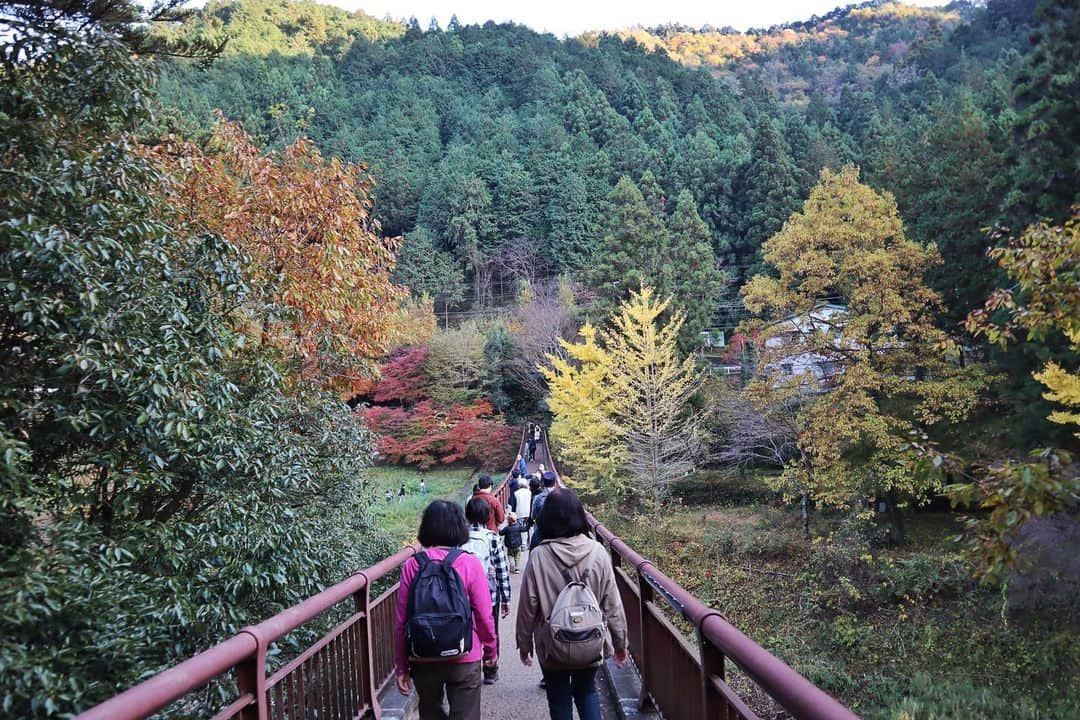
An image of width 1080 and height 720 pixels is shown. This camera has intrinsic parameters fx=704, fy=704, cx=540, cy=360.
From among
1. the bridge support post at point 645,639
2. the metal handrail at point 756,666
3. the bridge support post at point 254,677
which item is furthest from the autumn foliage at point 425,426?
the metal handrail at point 756,666

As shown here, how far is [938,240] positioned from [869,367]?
8.40 meters

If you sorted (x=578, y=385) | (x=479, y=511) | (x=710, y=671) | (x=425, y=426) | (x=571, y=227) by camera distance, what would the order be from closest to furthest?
(x=710, y=671) < (x=479, y=511) < (x=578, y=385) < (x=425, y=426) < (x=571, y=227)

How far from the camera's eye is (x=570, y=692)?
3.41 meters

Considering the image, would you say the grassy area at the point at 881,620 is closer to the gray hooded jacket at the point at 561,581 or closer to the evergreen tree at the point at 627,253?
the gray hooded jacket at the point at 561,581

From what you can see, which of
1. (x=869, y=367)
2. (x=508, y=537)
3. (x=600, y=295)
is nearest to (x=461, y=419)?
(x=600, y=295)

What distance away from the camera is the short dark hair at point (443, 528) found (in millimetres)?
3262

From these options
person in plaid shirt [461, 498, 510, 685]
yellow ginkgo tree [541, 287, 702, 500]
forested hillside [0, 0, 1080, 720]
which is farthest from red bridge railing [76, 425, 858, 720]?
yellow ginkgo tree [541, 287, 702, 500]

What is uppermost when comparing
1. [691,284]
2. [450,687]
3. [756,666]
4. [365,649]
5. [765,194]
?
[765,194]

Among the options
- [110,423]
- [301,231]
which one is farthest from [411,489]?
[110,423]

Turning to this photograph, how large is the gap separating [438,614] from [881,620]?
14423mm

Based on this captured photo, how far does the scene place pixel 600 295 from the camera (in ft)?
124

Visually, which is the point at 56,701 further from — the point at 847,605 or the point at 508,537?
the point at 847,605

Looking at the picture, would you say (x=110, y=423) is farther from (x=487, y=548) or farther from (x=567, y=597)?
(x=567, y=597)

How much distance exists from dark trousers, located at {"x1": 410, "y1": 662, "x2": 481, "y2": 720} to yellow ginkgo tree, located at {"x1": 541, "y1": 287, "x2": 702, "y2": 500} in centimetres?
1876
